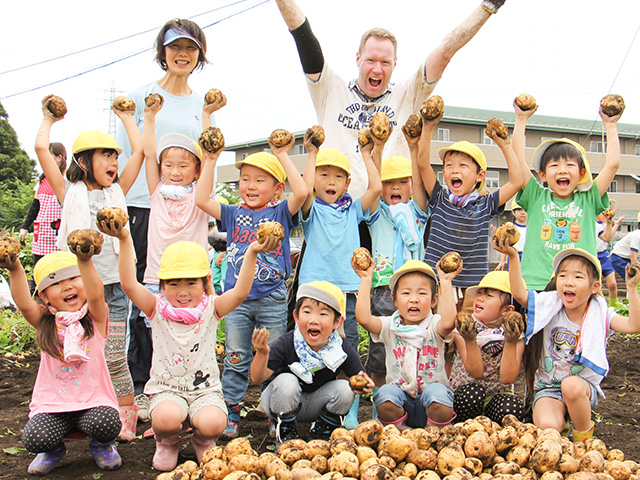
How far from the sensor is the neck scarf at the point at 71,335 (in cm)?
309

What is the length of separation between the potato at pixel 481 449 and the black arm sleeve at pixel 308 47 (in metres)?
2.90

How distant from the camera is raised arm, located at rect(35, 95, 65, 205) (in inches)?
149

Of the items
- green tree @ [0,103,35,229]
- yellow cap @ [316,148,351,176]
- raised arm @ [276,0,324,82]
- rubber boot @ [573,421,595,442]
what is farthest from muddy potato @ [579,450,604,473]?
green tree @ [0,103,35,229]

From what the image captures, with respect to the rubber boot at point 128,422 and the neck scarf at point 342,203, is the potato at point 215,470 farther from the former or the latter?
the neck scarf at point 342,203

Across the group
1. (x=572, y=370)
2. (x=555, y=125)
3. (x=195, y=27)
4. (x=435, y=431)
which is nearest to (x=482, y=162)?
(x=572, y=370)

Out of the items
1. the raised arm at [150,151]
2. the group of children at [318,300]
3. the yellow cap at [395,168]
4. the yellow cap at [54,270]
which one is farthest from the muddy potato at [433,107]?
the yellow cap at [54,270]

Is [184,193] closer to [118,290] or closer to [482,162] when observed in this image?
[118,290]

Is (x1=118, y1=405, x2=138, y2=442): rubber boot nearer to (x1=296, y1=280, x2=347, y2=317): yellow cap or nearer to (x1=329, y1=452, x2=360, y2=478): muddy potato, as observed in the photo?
(x1=296, y1=280, x2=347, y2=317): yellow cap

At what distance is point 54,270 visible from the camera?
315cm

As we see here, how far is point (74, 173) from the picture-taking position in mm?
3920

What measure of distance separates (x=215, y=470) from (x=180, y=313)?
932 millimetres

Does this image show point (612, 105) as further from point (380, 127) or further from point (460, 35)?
point (380, 127)

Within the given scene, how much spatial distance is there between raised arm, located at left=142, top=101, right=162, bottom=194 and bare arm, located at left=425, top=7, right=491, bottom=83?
7.00ft

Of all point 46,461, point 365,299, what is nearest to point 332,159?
point 365,299
